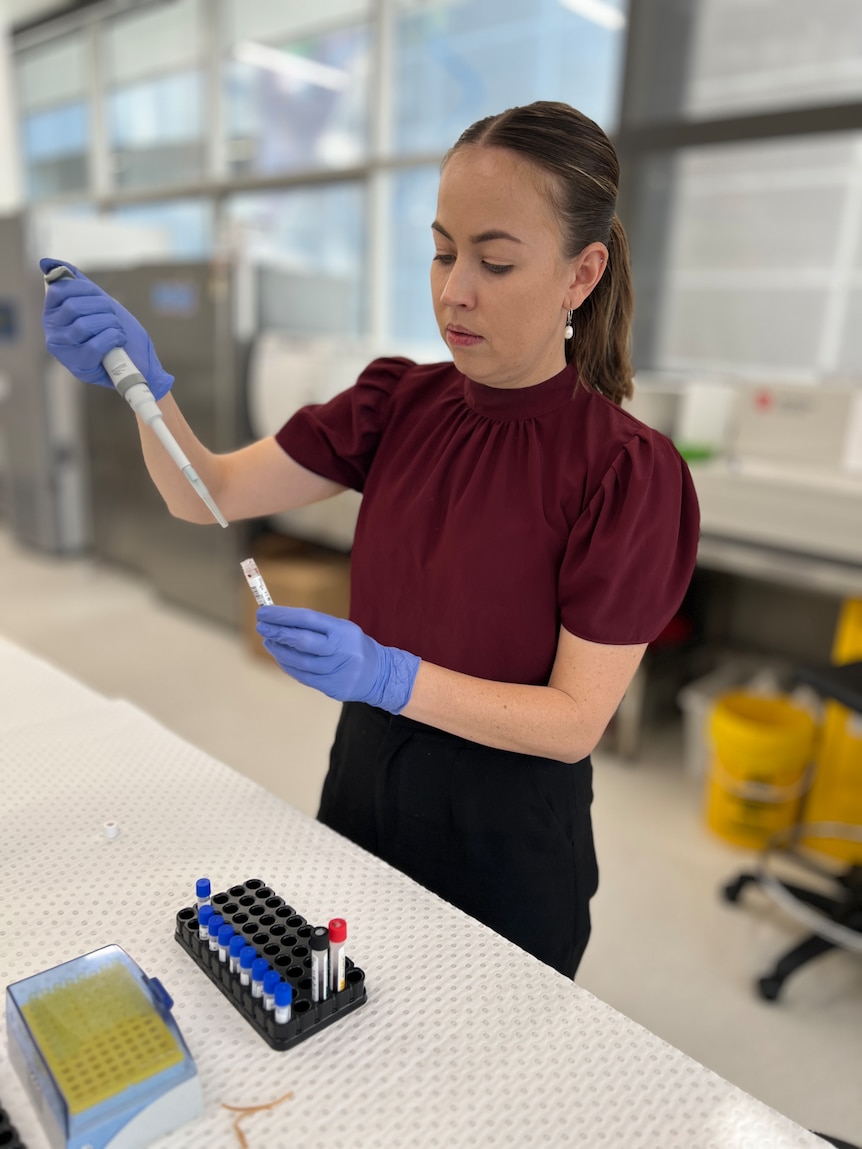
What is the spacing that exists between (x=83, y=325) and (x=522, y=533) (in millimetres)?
537

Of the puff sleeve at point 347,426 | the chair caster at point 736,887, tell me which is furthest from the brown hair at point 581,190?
the chair caster at point 736,887

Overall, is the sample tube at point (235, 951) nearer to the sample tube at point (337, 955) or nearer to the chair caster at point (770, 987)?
the sample tube at point (337, 955)

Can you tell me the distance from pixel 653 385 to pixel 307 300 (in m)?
1.64

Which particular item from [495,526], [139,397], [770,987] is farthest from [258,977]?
[770,987]

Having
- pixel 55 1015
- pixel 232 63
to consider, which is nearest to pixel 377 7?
pixel 232 63

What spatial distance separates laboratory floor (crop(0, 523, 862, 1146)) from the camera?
162 centimetres

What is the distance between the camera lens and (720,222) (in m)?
3.02

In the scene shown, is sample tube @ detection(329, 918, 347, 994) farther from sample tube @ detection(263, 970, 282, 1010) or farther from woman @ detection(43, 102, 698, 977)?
woman @ detection(43, 102, 698, 977)

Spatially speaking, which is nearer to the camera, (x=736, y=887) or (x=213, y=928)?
(x=213, y=928)

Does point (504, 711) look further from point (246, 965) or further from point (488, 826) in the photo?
point (246, 965)

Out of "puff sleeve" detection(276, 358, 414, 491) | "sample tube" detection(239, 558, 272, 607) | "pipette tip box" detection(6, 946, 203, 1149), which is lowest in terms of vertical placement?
"pipette tip box" detection(6, 946, 203, 1149)

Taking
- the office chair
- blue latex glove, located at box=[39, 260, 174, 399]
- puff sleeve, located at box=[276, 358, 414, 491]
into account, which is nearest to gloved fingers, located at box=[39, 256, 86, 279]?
blue latex glove, located at box=[39, 260, 174, 399]

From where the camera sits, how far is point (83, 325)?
950mm

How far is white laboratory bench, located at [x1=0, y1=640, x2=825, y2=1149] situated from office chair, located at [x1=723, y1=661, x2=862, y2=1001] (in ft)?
3.54
